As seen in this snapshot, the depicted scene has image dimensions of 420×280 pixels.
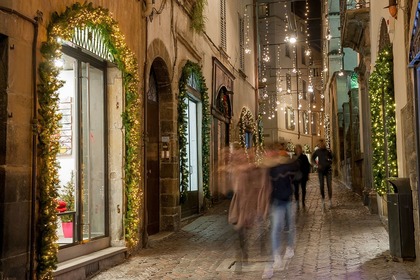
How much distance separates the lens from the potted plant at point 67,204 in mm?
8234

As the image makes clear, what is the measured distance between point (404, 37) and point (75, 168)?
523cm

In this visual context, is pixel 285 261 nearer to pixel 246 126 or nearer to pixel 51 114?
→ pixel 51 114

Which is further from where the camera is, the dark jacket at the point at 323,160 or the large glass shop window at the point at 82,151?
the dark jacket at the point at 323,160

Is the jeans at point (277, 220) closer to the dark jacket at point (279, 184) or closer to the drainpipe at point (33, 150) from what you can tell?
the dark jacket at point (279, 184)

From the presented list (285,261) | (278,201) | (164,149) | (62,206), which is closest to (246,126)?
(164,149)

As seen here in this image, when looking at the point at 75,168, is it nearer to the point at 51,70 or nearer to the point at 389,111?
the point at 51,70

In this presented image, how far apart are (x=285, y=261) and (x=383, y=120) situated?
512 cm

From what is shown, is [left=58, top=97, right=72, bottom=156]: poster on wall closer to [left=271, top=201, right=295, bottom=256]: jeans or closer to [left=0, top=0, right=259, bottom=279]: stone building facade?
[left=0, top=0, right=259, bottom=279]: stone building facade

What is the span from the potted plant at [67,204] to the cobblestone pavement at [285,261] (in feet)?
2.67

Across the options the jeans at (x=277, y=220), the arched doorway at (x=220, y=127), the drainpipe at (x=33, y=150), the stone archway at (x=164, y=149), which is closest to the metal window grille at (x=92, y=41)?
the drainpipe at (x=33, y=150)

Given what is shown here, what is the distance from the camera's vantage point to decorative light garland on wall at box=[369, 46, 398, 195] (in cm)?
1072

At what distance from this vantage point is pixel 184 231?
12453 mm

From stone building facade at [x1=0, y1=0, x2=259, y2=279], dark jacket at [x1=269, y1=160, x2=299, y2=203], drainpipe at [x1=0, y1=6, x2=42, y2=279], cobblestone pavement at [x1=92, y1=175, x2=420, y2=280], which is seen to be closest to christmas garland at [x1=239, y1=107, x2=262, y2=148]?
stone building facade at [x1=0, y1=0, x2=259, y2=279]

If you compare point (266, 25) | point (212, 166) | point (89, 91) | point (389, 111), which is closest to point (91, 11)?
point (89, 91)
